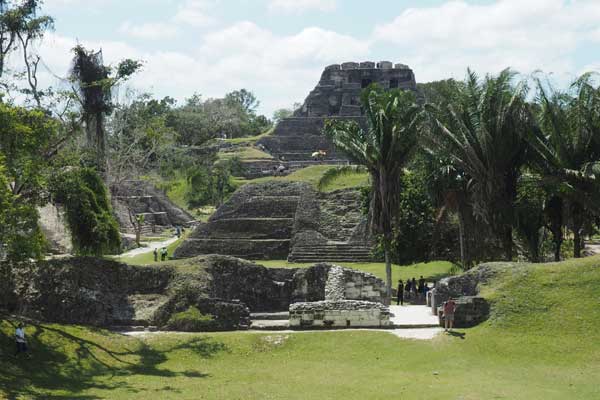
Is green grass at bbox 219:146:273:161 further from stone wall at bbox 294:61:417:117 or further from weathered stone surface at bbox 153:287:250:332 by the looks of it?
weathered stone surface at bbox 153:287:250:332

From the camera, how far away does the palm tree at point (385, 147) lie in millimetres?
23906

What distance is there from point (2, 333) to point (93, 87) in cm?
703

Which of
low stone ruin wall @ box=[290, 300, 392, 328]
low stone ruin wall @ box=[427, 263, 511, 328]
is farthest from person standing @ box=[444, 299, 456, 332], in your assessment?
low stone ruin wall @ box=[290, 300, 392, 328]

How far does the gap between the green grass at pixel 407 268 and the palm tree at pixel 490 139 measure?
16.0 feet

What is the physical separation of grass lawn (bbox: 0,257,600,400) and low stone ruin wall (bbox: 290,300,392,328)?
0.93m

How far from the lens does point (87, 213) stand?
2092 cm

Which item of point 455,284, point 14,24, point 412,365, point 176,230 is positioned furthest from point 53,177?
point 176,230

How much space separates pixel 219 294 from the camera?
879 inches

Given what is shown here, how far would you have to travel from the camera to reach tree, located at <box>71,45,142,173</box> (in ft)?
63.9

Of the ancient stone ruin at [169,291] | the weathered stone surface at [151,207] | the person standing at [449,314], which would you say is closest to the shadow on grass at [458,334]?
the person standing at [449,314]

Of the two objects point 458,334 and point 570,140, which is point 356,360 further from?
point 570,140

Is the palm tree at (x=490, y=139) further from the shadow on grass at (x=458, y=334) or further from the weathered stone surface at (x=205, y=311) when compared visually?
the weathered stone surface at (x=205, y=311)

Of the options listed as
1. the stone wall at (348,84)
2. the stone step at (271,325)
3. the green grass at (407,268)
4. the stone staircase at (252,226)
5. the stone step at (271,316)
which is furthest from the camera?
the stone wall at (348,84)

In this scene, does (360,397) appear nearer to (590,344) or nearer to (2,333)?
(590,344)
